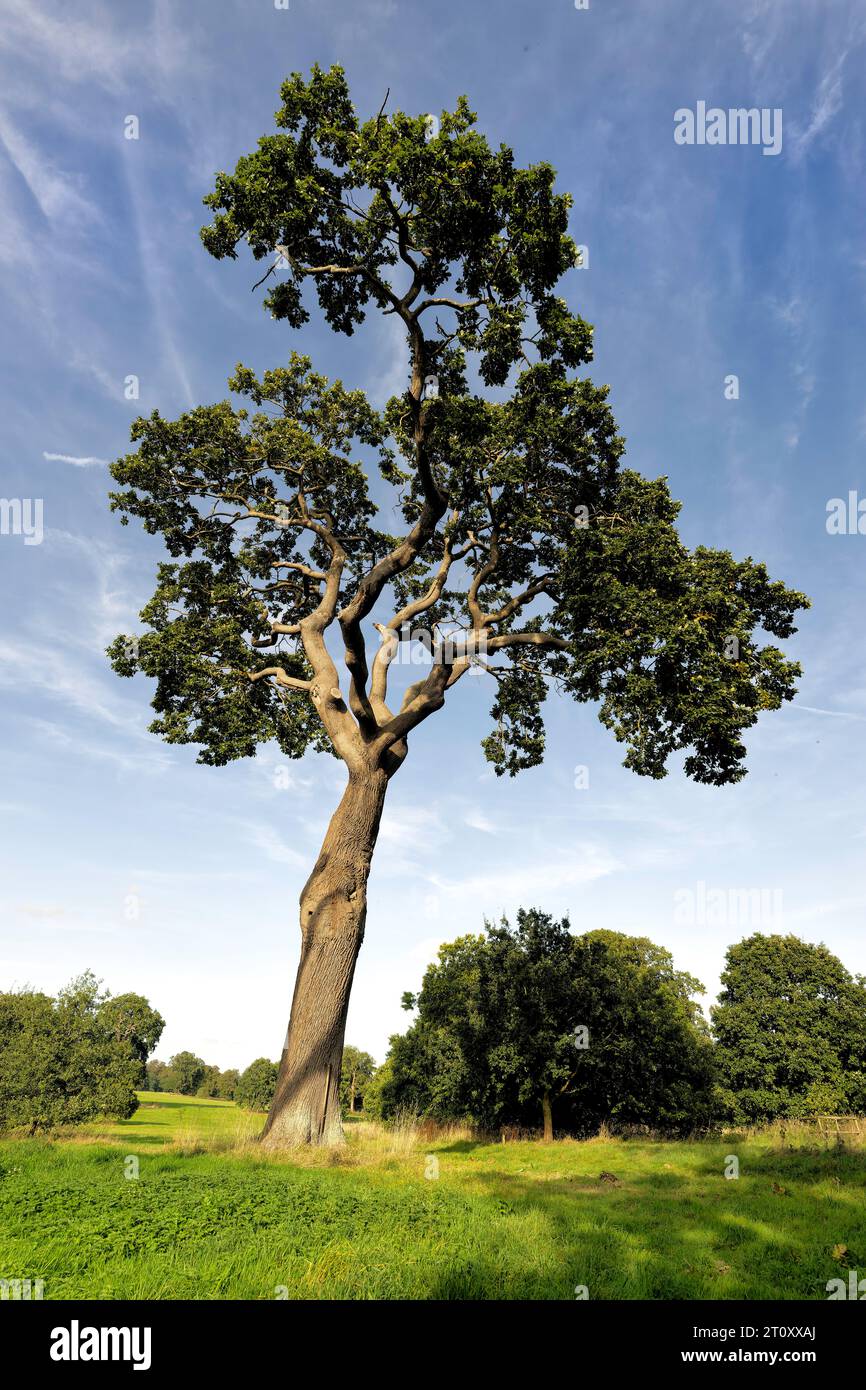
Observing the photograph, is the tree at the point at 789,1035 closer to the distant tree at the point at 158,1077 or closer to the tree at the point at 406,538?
the tree at the point at 406,538

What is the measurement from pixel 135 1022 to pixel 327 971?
38627 millimetres

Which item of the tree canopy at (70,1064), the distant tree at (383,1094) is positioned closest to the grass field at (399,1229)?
the distant tree at (383,1094)

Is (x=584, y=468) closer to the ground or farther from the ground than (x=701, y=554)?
farther from the ground

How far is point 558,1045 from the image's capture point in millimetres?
22250

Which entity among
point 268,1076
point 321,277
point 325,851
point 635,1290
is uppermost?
point 321,277

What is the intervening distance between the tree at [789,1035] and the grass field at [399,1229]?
3337cm

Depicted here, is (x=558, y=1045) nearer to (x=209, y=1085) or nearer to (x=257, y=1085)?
(x=257, y=1085)

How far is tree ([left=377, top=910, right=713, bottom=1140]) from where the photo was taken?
2294 centimetres

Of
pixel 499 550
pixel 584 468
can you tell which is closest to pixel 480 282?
pixel 584 468

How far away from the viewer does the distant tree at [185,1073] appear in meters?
132

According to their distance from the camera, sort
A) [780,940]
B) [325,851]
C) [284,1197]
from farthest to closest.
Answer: [780,940]
[325,851]
[284,1197]
